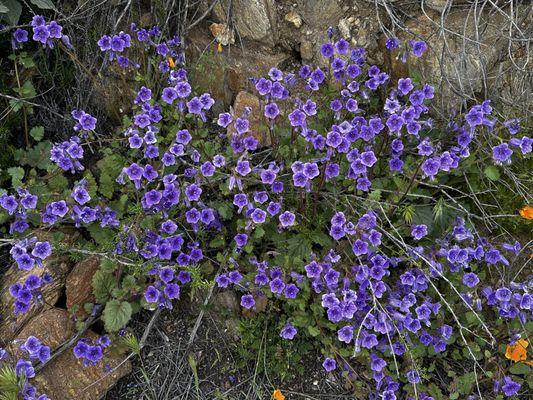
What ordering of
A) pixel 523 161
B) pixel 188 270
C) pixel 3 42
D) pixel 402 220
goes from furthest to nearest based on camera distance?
pixel 3 42, pixel 523 161, pixel 402 220, pixel 188 270

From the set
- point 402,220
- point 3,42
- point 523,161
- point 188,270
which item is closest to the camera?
point 188,270

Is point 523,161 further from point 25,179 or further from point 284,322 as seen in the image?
point 25,179

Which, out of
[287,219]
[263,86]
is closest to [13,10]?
[263,86]

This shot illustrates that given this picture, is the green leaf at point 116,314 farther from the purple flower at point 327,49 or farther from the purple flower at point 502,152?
the purple flower at point 502,152

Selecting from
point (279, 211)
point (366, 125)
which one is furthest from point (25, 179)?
point (366, 125)

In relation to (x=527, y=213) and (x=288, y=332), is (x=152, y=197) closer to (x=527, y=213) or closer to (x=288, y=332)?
(x=288, y=332)

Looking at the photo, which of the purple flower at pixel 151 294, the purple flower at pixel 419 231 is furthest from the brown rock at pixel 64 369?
the purple flower at pixel 419 231
